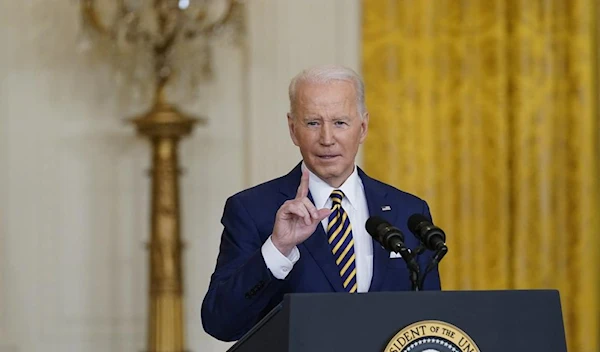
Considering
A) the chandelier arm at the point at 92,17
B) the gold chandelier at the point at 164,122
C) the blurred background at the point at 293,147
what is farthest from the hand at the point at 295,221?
the blurred background at the point at 293,147

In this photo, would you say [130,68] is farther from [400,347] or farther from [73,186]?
[400,347]

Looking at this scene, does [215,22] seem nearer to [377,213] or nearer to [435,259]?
[377,213]

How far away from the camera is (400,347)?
201 centimetres

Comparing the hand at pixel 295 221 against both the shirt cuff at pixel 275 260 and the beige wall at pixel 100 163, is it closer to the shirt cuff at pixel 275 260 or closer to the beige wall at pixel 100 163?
the shirt cuff at pixel 275 260

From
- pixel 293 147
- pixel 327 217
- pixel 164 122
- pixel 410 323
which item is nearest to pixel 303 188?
pixel 327 217

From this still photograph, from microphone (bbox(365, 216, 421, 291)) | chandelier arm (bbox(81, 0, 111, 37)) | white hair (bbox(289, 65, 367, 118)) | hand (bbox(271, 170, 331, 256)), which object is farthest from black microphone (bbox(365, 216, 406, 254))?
chandelier arm (bbox(81, 0, 111, 37))

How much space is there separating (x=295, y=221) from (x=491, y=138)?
3.39 m

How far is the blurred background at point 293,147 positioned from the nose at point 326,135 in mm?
2786

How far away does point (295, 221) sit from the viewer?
7.82ft

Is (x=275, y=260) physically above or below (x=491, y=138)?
below

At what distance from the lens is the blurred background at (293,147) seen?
5.50m

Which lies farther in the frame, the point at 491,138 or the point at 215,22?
the point at 491,138

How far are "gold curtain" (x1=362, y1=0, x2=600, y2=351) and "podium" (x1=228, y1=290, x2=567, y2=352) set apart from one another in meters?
3.46

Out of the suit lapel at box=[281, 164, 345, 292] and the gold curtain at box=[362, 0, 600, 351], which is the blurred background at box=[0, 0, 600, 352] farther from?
the suit lapel at box=[281, 164, 345, 292]
